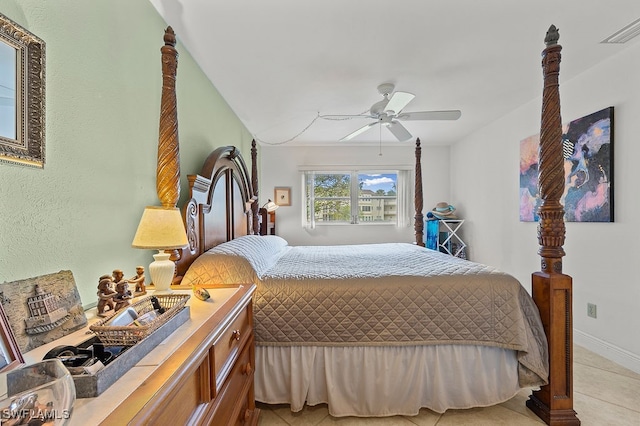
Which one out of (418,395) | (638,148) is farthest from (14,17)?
(638,148)

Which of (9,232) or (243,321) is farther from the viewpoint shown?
(243,321)

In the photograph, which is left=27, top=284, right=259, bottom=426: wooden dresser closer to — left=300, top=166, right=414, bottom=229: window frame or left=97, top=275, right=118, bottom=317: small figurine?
left=97, top=275, right=118, bottom=317: small figurine

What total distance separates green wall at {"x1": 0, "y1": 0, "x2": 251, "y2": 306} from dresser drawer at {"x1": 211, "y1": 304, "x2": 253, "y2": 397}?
1.87ft

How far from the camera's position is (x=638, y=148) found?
7.01 feet

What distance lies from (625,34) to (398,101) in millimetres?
1497

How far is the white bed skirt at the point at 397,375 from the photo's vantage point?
1.64m

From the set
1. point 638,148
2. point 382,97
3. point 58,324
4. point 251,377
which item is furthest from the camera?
point 382,97

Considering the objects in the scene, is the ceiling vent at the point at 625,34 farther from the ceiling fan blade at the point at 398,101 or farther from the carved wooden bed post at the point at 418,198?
the carved wooden bed post at the point at 418,198

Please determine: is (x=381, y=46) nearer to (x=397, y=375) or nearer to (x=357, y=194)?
(x=397, y=375)

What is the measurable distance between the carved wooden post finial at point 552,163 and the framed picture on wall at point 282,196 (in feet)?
12.3

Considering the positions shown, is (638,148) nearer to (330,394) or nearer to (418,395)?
(418,395)

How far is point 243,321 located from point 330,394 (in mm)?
715

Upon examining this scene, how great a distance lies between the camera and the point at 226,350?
104cm

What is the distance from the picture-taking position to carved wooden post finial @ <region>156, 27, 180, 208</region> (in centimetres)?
133
